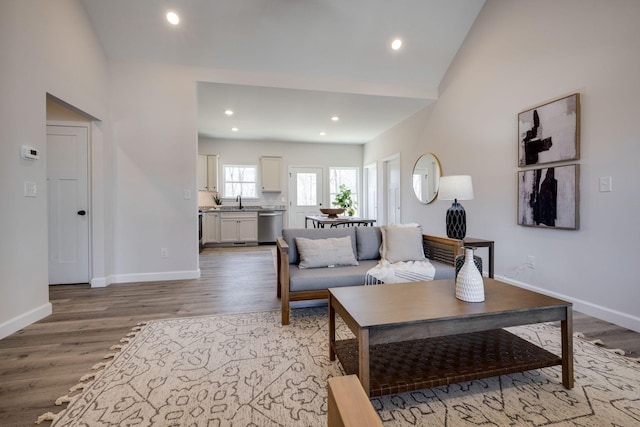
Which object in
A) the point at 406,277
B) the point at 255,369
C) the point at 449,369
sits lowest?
the point at 255,369

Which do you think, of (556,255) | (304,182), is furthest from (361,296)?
(304,182)

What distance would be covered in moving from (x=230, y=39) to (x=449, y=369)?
3945mm

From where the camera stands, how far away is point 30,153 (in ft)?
Result: 8.16

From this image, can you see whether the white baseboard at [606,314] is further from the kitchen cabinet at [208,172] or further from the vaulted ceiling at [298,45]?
the kitchen cabinet at [208,172]

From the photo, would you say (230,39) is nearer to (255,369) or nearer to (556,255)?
(255,369)

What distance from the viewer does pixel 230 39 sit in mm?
3580

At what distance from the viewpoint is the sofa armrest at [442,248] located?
269cm

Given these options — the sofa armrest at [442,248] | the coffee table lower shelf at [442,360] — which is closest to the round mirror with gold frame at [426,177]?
the sofa armrest at [442,248]

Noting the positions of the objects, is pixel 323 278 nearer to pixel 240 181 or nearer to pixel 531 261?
pixel 531 261

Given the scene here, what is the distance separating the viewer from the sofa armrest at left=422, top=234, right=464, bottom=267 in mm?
2687

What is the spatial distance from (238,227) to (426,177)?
13.8ft

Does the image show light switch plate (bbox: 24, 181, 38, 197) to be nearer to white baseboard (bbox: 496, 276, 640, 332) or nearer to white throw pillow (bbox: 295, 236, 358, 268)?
white throw pillow (bbox: 295, 236, 358, 268)

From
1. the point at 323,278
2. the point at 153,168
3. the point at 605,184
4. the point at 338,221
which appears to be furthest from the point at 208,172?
the point at 605,184

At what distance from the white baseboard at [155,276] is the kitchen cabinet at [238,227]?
2902mm
